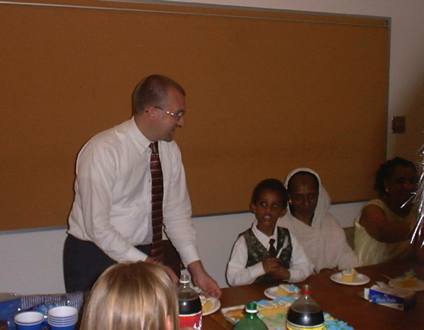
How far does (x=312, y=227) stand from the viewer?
119 inches

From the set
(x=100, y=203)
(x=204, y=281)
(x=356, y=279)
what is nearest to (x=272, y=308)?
(x=204, y=281)

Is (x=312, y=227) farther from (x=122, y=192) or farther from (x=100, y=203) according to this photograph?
(x=100, y=203)

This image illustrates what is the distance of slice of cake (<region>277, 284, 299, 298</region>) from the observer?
2.06m

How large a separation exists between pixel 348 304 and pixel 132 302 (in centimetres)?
120

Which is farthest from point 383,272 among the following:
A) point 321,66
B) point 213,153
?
point 321,66

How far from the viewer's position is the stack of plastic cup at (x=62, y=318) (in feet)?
4.96

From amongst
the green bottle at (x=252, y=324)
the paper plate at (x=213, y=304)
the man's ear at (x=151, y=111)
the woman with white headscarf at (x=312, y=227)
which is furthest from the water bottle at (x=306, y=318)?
the woman with white headscarf at (x=312, y=227)

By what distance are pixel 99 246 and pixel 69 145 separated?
814 millimetres

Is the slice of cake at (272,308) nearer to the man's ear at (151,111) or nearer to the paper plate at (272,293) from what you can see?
the paper plate at (272,293)

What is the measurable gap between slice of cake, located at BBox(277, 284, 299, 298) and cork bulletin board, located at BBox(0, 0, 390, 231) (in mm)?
1235

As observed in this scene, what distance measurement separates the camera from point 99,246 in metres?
2.30

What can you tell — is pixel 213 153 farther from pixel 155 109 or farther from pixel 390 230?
pixel 390 230

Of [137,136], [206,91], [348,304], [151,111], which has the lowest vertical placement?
[348,304]

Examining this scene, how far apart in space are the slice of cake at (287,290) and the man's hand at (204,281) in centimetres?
24
